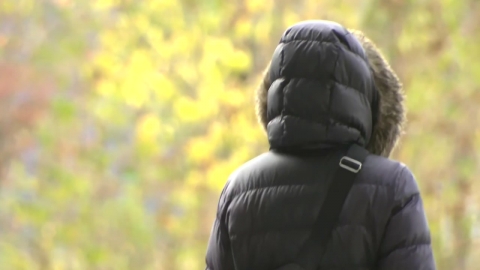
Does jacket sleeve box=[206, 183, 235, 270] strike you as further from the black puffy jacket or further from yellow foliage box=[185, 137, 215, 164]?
yellow foliage box=[185, 137, 215, 164]

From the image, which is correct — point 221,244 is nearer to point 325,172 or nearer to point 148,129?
point 325,172

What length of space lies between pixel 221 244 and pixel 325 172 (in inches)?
8.3

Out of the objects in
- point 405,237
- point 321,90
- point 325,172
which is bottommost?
point 405,237

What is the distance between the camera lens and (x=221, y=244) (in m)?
1.05

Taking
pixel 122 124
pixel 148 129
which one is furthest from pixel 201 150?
pixel 122 124

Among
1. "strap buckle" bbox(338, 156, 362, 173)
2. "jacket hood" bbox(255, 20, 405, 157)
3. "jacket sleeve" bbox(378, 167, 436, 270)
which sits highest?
"jacket hood" bbox(255, 20, 405, 157)

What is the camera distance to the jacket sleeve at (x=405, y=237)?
912mm

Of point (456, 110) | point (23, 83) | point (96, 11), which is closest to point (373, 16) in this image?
point (456, 110)

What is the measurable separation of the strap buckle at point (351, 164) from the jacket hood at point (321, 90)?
30 mm

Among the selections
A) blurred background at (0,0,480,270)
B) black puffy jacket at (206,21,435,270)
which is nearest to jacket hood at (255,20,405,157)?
black puffy jacket at (206,21,435,270)

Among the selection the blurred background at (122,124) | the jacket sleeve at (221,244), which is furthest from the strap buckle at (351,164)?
the blurred background at (122,124)

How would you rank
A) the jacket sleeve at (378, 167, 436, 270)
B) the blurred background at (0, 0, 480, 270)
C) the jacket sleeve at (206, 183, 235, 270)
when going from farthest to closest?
the blurred background at (0, 0, 480, 270) < the jacket sleeve at (206, 183, 235, 270) < the jacket sleeve at (378, 167, 436, 270)

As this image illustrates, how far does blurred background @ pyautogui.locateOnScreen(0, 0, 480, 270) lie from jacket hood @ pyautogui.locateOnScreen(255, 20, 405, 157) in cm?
173

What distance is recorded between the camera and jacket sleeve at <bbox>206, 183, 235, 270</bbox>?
105 cm
